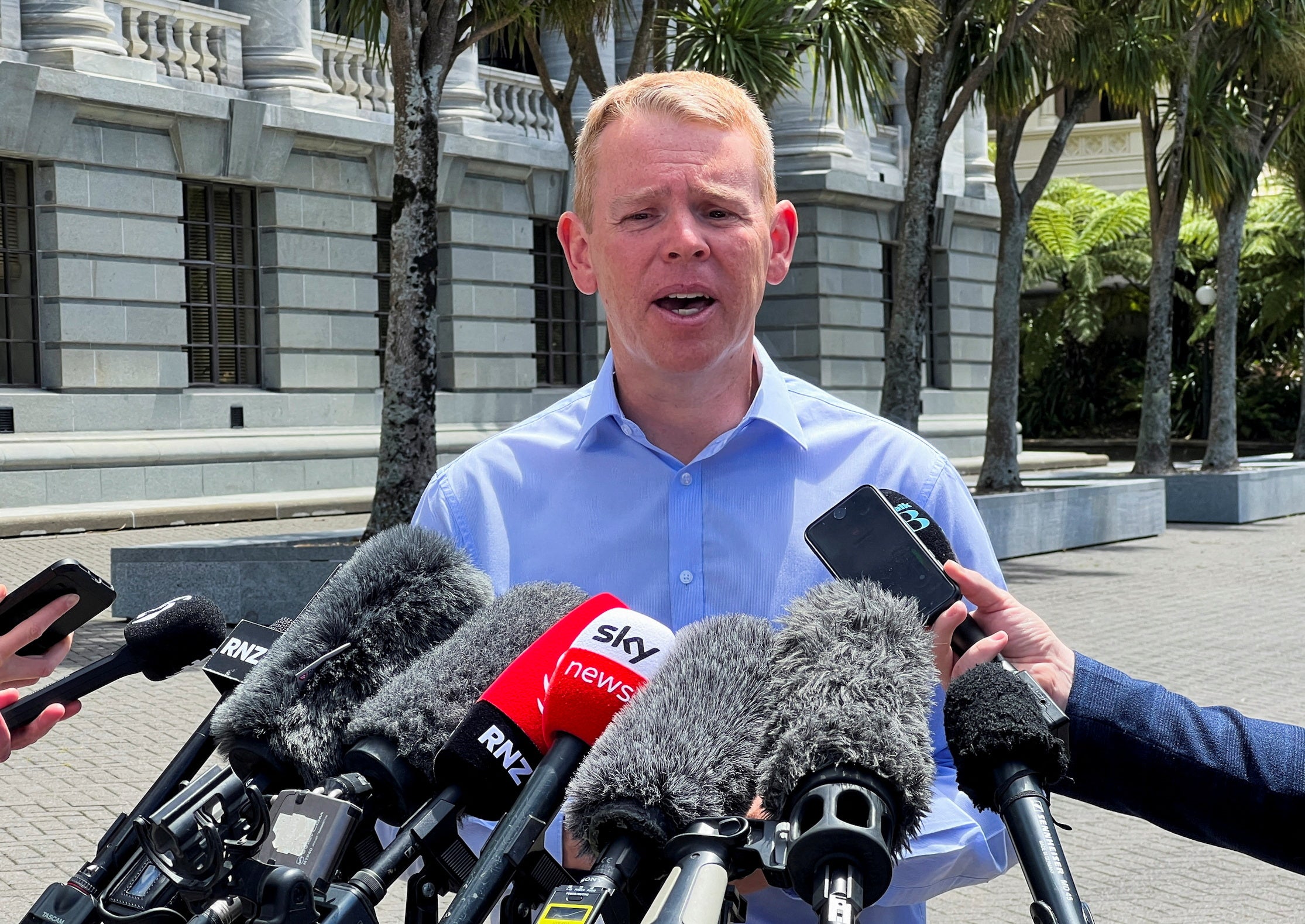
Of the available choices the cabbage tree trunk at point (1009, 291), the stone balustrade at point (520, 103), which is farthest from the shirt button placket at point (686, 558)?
the stone balustrade at point (520, 103)

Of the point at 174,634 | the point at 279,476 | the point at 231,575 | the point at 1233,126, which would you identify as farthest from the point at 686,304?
the point at 1233,126

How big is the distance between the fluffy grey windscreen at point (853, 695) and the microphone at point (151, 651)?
1.16 m

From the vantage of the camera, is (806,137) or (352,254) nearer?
(352,254)

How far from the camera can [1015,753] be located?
1553mm

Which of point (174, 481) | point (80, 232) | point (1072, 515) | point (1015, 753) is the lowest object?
point (1072, 515)

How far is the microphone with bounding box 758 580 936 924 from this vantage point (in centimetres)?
136

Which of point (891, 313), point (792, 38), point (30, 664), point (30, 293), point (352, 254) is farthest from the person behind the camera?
point (891, 313)

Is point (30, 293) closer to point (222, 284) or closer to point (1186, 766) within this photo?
point (222, 284)

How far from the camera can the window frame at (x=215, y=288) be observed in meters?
19.5

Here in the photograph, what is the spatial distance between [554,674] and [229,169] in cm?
1858

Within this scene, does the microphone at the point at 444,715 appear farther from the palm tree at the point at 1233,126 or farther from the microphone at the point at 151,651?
the palm tree at the point at 1233,126

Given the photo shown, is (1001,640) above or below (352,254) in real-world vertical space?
below

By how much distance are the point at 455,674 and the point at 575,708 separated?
19cm

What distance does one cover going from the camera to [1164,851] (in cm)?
625
